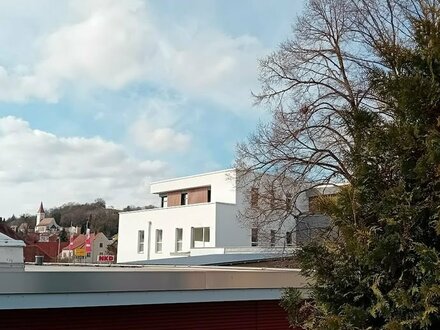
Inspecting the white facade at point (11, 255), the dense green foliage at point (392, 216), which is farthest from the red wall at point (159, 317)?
the dense green foliage at point (392, 216)

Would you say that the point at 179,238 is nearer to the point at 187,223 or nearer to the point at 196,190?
the point at 187,223

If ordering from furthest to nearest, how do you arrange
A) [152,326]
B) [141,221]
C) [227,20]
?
[141,221] < [227,20] < [152,326]

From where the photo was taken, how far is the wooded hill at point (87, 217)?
6762 cm

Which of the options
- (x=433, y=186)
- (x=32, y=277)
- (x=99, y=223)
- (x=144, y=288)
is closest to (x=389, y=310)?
(x=433, y=186)

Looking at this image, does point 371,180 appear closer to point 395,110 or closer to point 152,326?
point 395,110

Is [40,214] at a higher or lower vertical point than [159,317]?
higher

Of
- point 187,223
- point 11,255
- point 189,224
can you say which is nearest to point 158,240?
point 187,223

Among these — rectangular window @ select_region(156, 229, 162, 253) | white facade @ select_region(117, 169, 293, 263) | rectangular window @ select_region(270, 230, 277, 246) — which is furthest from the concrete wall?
rectangular window @ select_region(270, 230, 277, 246)

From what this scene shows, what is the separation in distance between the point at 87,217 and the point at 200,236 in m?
41.0

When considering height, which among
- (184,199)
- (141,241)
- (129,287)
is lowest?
(129,287)

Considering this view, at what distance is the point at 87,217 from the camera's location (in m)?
72.4

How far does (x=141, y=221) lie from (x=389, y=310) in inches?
1410

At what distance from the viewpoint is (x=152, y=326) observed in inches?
A: 287

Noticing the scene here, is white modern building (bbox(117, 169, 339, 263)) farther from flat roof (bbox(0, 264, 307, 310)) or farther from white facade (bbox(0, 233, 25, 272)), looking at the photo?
white facade (bbox(0, 233, 25, 272))
